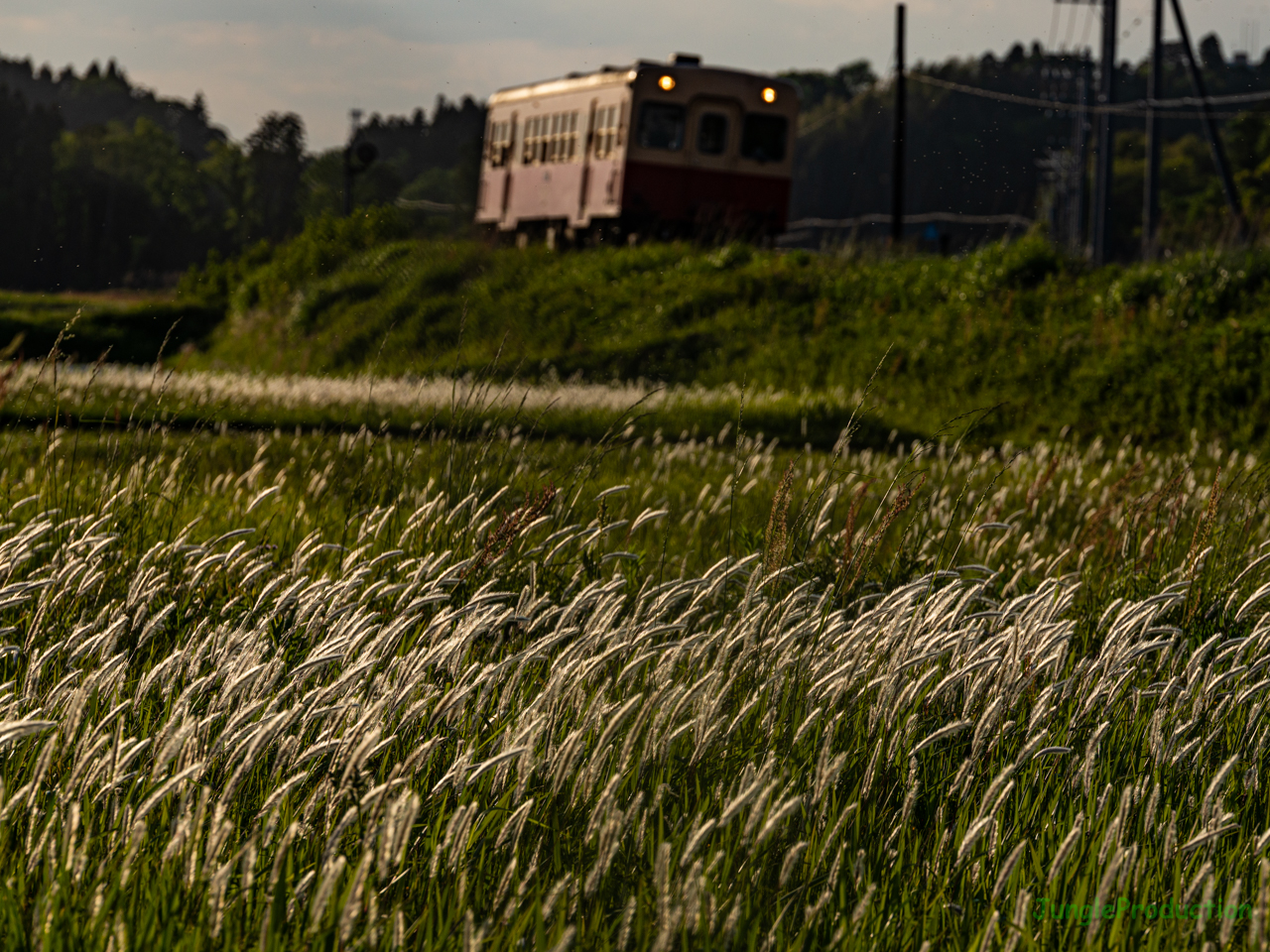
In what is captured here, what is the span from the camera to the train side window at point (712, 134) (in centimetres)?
2494

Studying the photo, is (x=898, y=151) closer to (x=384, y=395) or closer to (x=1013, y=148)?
(x=384, y=395)

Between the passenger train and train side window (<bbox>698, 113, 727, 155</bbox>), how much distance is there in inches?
0.7

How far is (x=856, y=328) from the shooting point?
18.5 meters

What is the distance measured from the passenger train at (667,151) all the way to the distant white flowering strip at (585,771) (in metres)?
21.3

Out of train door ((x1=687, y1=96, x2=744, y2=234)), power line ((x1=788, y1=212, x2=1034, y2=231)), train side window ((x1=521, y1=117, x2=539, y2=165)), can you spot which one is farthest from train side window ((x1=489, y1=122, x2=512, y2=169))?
power line ((x1=788, y1=212, x2=1034, y2=231))

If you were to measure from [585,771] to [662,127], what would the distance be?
23150 millimetres

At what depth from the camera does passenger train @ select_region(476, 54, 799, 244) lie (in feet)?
80.0

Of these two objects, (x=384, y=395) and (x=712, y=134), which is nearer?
(x=384, y=395)

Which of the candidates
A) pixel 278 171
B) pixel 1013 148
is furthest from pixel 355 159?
pixel 1013 148

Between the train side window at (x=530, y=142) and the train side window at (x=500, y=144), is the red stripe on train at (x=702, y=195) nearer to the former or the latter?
the train side window at (x=530, y=142)

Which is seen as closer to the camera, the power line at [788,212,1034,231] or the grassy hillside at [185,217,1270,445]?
the power line at [788,212,1034,231]

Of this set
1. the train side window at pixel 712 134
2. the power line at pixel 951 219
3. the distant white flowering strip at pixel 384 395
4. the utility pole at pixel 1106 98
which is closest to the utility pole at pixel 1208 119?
the utility pole at pixel 1106 98

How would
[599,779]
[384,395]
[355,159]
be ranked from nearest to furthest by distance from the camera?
1. [599,779]
2. [384,395]
3. [355,159]

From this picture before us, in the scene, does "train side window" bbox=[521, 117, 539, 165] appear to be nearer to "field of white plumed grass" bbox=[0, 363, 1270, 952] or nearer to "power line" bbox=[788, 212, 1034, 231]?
"power line" bbox=[788, 212, 1034, 231]
